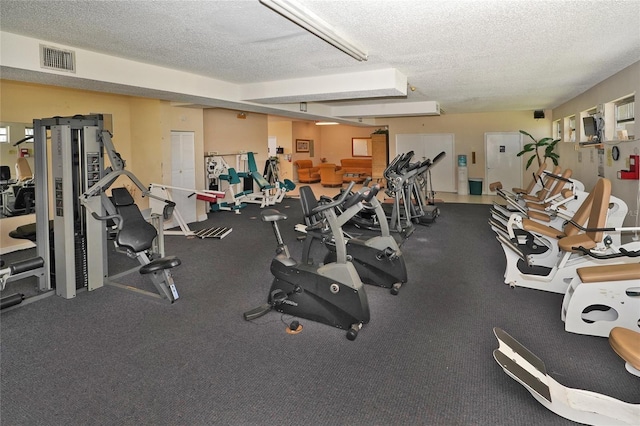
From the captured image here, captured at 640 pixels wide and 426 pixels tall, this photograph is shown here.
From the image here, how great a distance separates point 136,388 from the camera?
219 centimetres

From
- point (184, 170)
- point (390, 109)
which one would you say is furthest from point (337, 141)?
point (184, 170)

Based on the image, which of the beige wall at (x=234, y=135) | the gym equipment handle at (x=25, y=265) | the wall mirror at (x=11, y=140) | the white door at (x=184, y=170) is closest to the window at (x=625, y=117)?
the gym equipment handle at (x=25, y=265)

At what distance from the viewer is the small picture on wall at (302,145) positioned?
46.4 ft

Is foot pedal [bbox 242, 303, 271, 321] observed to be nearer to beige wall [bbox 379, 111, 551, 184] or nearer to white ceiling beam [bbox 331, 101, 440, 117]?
white ceiling beam [bbox 331, 101, 440, 117]

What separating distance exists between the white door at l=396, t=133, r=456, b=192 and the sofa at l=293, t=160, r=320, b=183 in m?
4.03

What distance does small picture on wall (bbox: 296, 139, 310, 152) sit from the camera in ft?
46.4

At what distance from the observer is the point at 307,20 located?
243 cm

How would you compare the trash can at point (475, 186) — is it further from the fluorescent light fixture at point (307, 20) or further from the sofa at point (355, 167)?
the fluorescent light fixture at point (307, 20)

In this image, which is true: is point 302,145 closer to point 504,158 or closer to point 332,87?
point 504,158

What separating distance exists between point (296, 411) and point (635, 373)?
1.80m

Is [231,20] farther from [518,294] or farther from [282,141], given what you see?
[282,141]

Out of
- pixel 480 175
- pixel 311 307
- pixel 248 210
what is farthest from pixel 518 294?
pixel 480 175

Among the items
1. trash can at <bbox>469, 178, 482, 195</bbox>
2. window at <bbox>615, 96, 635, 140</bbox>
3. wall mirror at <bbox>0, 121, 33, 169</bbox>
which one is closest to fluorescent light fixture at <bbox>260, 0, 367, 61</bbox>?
window at <bbox>615, 96, 635, 140</bbox>

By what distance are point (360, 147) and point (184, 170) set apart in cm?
→ 913
